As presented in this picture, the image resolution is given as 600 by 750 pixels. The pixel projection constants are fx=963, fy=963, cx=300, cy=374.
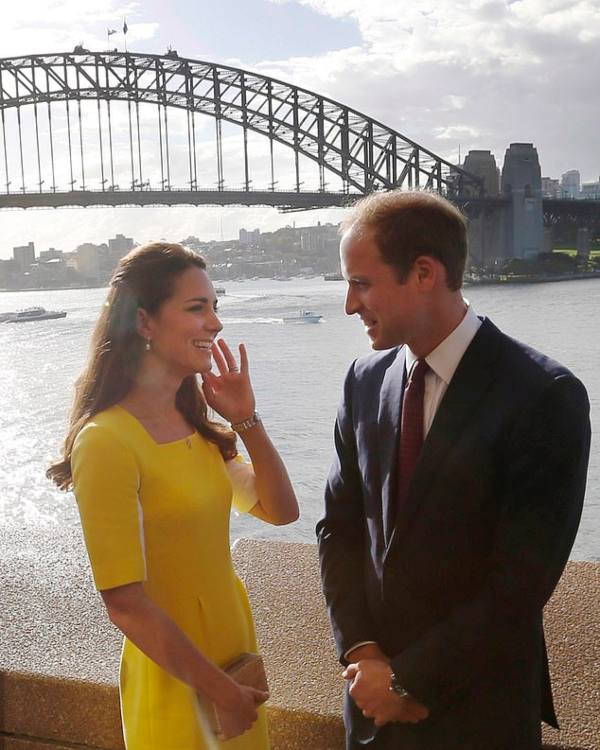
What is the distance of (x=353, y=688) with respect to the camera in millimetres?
1165

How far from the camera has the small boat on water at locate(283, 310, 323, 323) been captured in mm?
27906

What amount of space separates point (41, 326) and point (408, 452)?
3108cm

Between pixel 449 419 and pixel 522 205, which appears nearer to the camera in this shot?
pixel 449 419

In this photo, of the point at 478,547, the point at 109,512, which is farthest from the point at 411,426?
the point at 109,512

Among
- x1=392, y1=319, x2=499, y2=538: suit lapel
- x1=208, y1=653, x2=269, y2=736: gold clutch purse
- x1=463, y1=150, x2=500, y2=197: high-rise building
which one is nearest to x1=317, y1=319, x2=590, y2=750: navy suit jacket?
x1=392, y1=319, x2=499, y2=538: suit lapel

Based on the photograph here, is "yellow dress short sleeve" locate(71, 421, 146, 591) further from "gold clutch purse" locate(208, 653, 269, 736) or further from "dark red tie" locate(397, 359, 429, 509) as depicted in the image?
"dark red tie" locate(397, 359, 429, 509)

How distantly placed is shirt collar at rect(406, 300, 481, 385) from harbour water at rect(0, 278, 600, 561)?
0.45 m

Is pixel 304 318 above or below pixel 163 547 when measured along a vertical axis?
below

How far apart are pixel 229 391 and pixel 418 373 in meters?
0.26

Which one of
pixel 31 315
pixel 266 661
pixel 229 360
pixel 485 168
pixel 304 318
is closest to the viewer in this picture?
pixel 229 360

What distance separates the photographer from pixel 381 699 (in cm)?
114

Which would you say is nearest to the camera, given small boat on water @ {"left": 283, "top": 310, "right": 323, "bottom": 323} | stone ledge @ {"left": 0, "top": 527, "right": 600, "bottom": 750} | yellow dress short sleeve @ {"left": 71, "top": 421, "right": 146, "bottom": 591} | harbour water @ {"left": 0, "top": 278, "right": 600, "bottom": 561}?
yellow dress short sleeve @ {"left": 71, "top": 421, "right": 146, "bottom": 591}

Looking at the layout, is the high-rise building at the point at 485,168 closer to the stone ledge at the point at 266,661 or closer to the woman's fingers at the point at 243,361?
the stone ledge at the point at 266,661

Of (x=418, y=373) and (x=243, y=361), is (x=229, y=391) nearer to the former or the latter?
(x=243, y=361)
